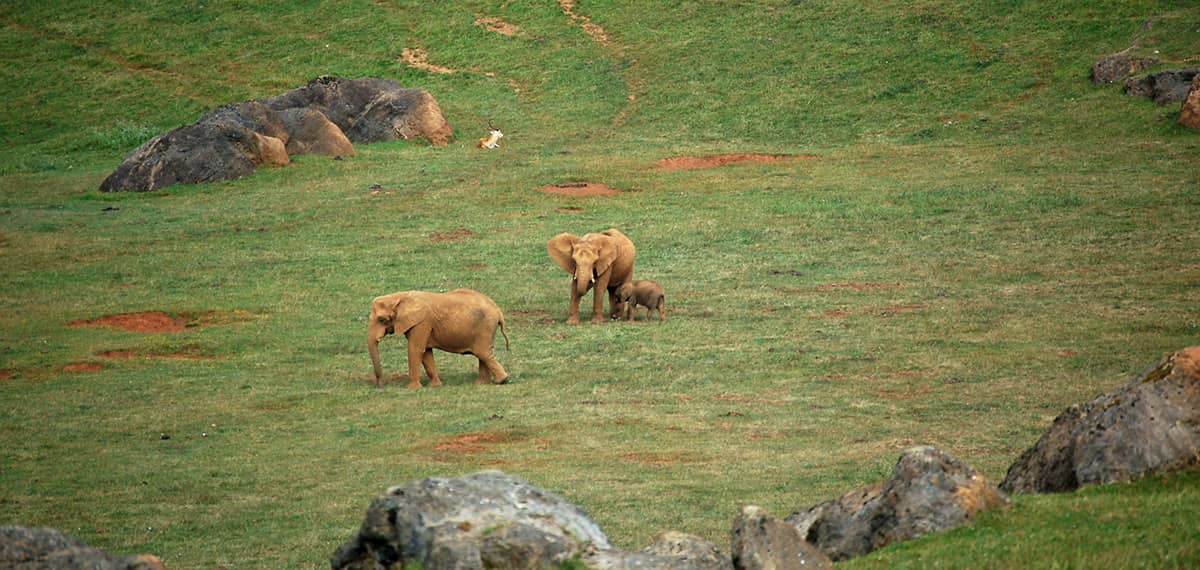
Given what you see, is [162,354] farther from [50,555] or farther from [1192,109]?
[1192,109]

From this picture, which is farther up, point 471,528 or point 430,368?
point 471,528

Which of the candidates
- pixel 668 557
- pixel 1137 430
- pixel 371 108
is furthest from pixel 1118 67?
pixel 668 557

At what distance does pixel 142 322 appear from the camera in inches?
1212

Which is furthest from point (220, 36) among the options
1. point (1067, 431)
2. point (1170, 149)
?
point (1067, 431)

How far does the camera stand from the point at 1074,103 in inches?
1982

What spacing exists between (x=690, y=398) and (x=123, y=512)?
29.4 feet

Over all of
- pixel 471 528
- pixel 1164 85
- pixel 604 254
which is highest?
pixel 471 528

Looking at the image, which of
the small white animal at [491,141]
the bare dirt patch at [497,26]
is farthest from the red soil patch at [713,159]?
the bare dirt patch at [497,26]

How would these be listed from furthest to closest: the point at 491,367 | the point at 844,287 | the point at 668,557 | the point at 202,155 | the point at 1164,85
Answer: the point at 1164,85 → the point at 202,155 → the point at 844,287 → the point at 491,367 → the point at 668,557

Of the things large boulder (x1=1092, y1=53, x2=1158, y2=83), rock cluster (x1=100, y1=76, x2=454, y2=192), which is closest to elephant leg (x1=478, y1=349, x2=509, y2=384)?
rock cluster (x1=100, y1=76, x2=454, y2=192)

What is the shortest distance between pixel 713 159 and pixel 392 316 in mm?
24410

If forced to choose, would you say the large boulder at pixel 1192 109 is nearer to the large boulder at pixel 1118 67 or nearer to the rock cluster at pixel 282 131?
the large boulder at pixel 1118 67

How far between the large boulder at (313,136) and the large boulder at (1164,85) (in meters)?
26.2

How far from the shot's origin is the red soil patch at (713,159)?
155 feet
